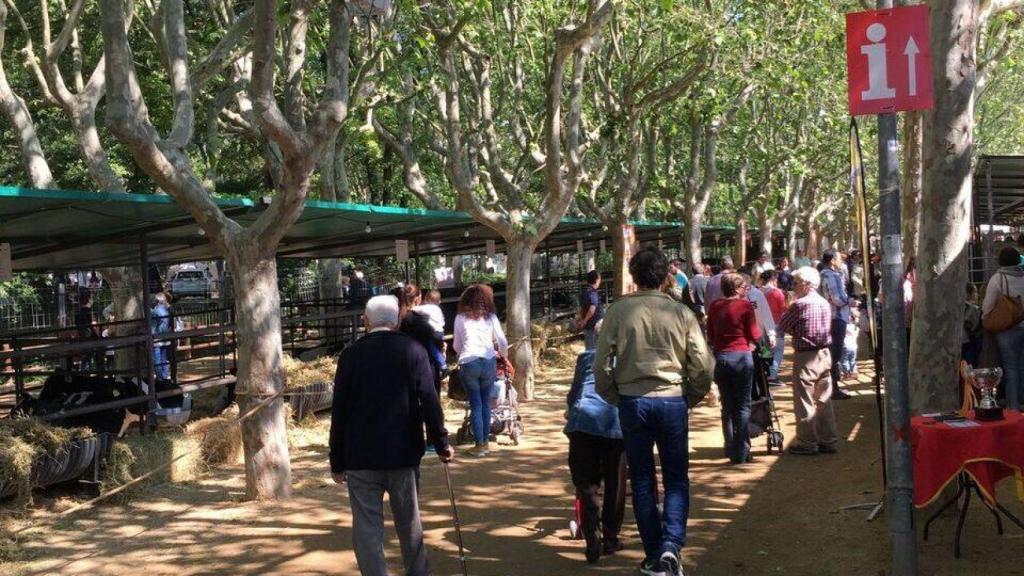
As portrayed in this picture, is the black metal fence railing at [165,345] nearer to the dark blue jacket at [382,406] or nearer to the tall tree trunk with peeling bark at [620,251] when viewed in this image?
the tall tree trunk with peeling bark at [620,251]

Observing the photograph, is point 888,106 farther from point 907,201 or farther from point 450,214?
point 450,214

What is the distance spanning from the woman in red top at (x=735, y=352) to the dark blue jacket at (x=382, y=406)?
419 cm

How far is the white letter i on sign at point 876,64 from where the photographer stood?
5.41 meters

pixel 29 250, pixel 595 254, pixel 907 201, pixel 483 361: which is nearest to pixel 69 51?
pixel 29 250

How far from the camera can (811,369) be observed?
9.47 m

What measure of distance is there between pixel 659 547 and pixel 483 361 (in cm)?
452

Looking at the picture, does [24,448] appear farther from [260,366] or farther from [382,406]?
[382,406]

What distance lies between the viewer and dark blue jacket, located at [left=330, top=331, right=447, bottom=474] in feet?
17.5

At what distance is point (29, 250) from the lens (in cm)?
1229

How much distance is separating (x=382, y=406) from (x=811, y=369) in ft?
17.5

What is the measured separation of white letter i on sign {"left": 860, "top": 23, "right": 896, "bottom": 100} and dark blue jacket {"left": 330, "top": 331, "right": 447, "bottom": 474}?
8.93ft

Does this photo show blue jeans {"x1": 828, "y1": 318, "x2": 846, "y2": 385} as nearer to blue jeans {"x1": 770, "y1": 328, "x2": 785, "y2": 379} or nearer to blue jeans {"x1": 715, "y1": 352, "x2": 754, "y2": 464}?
blue jeans {"x1": 770, "y1": 328, "x2": 785, "y2": 379}

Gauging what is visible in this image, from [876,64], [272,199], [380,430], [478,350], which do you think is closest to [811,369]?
[478,350]

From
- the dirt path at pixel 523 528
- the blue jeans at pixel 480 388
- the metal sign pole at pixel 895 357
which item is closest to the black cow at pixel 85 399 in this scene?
the dirt path at pixel 523 528
